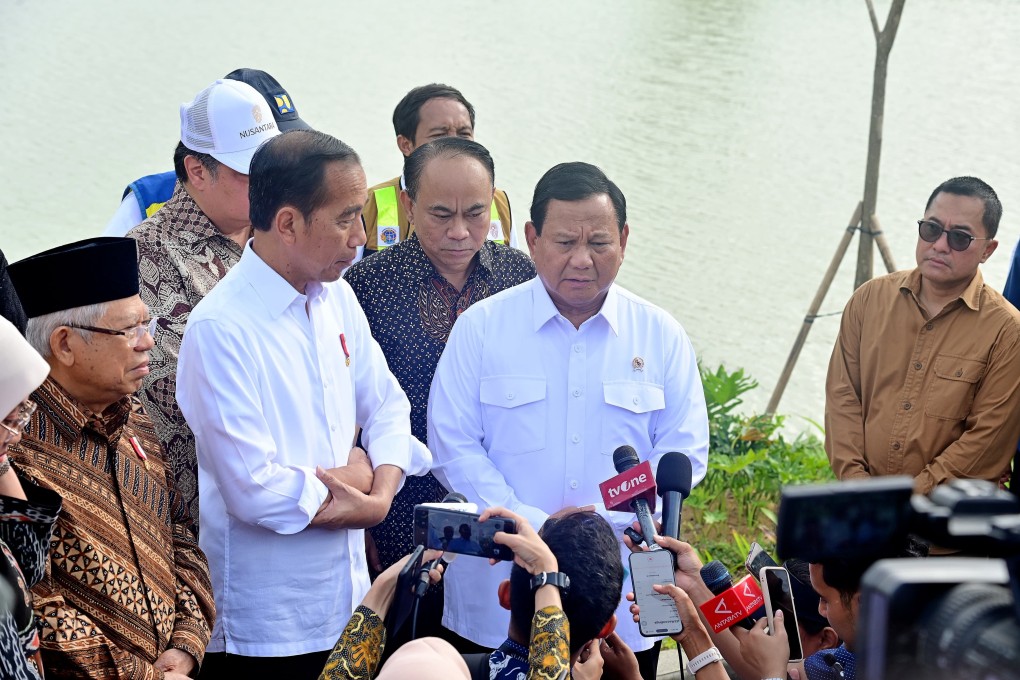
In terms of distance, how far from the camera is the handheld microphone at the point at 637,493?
2.31 metres

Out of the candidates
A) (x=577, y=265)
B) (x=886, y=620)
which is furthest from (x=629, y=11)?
(x=886, y=620)

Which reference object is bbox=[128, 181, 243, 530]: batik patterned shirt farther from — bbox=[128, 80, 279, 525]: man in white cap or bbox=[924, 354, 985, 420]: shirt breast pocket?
bbox=[924, 354, 985, 420]: shirt breast pocket

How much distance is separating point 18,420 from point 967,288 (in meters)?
3.03

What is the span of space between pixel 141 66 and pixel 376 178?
2887mm

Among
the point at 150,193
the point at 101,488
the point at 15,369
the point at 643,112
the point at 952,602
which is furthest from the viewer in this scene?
the point at 643,112

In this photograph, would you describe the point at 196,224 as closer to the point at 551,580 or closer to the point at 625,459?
the point at 625,459

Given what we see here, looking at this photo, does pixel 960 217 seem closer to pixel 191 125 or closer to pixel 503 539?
pixel 503 539

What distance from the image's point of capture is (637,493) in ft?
7.76

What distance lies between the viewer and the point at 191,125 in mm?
3139

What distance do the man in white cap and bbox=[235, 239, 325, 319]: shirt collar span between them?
1.24 ft

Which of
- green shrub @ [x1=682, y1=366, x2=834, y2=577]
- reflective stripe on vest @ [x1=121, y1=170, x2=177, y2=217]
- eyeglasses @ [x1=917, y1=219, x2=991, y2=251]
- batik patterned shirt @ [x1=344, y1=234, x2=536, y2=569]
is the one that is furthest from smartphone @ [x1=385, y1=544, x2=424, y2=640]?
green shrub @ [x1=682, y1=366, x2=834, y2=577]

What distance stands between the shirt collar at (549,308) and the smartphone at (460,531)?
2.99ft

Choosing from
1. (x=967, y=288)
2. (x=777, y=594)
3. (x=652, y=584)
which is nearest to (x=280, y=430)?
(x=652, y=584)

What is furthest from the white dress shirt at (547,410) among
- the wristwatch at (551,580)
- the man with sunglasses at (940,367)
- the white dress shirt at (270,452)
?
the man with sunglasses at (940,367)
